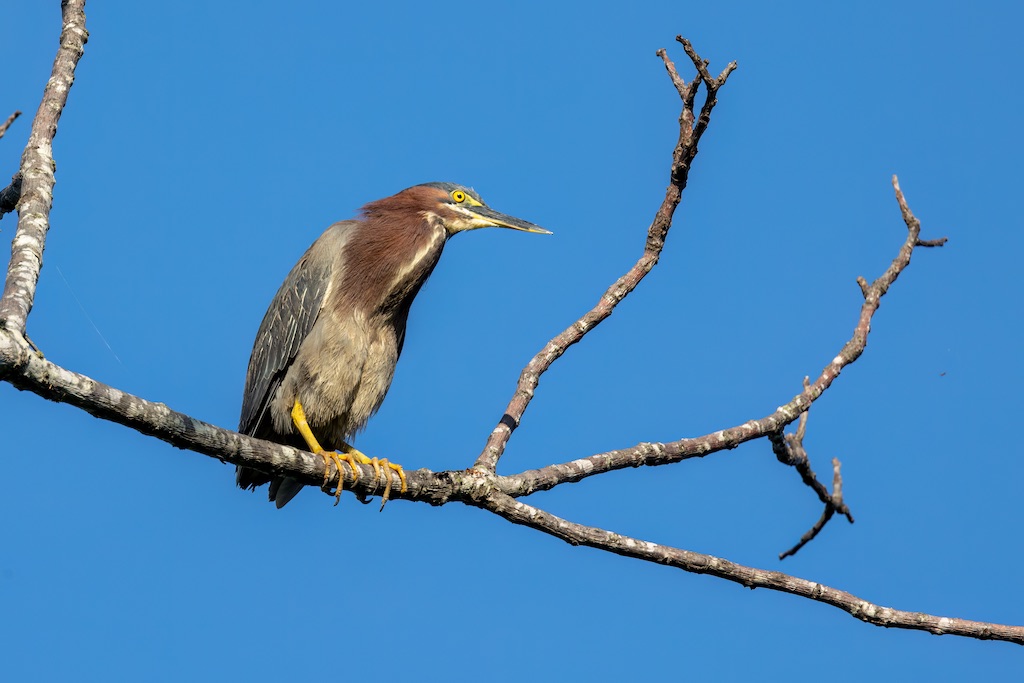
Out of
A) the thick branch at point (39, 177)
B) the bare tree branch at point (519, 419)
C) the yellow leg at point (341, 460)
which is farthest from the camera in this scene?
the yellow leg at point (341, 460)

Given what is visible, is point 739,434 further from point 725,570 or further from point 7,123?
point 7,123

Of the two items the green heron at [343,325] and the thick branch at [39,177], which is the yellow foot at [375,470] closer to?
the green heron at [343,325]

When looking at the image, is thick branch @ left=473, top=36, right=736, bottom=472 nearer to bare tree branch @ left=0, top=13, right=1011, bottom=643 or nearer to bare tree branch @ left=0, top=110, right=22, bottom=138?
bare tree branch @ left=0, top=13, right=1011, bottom=643

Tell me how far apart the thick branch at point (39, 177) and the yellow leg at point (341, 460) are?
1.33 metres

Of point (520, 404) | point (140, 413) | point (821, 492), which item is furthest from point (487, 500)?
point (821, 492)

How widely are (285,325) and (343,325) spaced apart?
39cm

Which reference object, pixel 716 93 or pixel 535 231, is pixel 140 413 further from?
pixel 535 231

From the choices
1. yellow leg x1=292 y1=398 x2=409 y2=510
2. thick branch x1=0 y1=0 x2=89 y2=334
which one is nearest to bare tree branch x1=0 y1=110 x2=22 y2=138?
thick branch x1=0 y1=0 x2=89 y2=334

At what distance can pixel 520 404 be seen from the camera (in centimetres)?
458

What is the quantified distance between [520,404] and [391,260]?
1355 mm

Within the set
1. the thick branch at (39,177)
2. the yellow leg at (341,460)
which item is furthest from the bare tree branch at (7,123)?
the yellow leg at (341,460)

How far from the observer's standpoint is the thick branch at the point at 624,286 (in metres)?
4.10

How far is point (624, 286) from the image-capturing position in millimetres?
4637

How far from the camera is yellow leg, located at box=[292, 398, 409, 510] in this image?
165 inches
